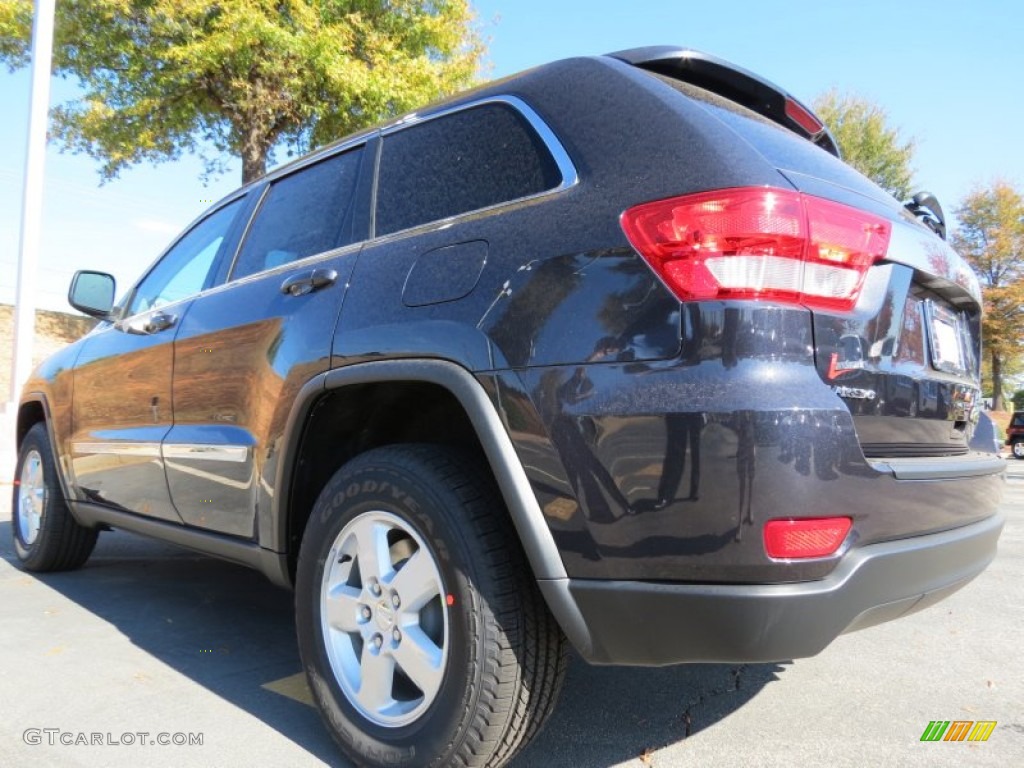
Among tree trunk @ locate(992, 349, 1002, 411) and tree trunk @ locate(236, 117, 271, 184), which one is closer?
tree trunk @ locate(236, 117, 271, 184)

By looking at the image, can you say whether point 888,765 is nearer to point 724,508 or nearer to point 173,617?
point 724,508

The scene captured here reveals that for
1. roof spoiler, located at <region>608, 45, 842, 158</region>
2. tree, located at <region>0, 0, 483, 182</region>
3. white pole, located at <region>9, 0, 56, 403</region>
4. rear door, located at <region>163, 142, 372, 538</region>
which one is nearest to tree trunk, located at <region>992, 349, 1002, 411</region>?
tree, located at <region>0, 0, 483, 182</region>

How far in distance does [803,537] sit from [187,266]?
121 inches

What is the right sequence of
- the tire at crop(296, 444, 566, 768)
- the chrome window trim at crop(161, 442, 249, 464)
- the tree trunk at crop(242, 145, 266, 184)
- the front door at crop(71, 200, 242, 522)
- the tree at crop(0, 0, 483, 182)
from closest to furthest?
the tire at crop(296, 444, 566, 768) < the chrome window trim at crop(161, 442, 249, 464) < the front door at crop(71, 200, 242, 522) < the tree at crop(0, 0, 483, 182) < the tree trunk at crop(242, 145, 266, 184)

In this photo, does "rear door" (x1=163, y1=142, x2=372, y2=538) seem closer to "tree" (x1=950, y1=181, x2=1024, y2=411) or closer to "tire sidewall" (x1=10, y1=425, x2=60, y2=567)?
"tire sidewall" (x1=10, y1=425, x2=60, y2=567)

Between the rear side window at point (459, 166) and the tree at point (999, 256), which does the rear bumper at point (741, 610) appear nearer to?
the rear side window at point (459, 166)

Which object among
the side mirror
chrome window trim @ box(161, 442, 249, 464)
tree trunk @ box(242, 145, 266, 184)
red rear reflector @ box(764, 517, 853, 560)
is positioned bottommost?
chrome window trim @ box(161, 442, 249, 464)

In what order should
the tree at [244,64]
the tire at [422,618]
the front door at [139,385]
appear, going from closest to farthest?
1. the tire at [422,618]
2. the front door at [139,385]
3. the tree at [244,64]

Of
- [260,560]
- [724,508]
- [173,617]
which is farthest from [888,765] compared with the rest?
[173,617]

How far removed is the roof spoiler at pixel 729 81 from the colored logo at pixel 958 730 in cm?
193

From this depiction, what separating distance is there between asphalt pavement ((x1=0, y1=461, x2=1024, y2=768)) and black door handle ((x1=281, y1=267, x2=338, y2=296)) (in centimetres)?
134

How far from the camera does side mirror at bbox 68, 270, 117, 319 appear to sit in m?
4.10

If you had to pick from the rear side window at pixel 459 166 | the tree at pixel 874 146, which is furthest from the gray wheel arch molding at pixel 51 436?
the tree at pixel 874 146

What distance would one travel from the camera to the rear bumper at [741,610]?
1.58 metres
